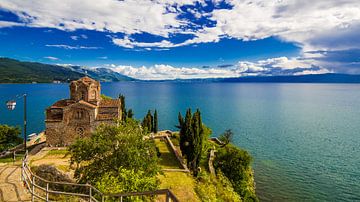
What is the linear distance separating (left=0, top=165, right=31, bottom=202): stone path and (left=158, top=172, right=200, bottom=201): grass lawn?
11988mm

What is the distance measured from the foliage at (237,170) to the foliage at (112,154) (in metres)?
16.1

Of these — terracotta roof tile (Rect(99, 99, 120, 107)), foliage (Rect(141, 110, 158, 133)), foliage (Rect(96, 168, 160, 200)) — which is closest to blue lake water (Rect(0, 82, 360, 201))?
foliage (Rect(141, 110, 158, 133))

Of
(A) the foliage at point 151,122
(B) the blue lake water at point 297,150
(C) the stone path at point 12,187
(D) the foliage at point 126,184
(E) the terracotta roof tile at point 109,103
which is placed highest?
(E) the terracotta roof tile at point 109,103

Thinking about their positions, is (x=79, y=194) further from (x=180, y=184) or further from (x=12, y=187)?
(x=180, y=184)

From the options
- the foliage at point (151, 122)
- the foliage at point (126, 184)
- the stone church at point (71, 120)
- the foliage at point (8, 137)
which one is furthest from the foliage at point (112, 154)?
the foliage at point (151, 122)

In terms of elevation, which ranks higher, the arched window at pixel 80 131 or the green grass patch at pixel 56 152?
the arched window at pixel 80 131

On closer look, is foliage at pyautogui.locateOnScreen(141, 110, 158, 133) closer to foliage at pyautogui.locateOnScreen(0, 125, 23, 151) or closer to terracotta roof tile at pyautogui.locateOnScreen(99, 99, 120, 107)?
terracotta roof tile at pyautogui.locateOnScreen(99, 99, 120, 107)

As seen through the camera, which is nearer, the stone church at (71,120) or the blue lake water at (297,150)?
the blue lake water at (297,150)

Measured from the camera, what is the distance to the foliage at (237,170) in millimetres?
31562

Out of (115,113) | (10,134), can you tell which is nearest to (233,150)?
(115,113)

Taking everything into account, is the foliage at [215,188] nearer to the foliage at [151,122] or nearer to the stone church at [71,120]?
the stone church at [71,120]

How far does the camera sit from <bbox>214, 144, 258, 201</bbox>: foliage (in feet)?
104

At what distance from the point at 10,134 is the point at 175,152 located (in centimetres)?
2690

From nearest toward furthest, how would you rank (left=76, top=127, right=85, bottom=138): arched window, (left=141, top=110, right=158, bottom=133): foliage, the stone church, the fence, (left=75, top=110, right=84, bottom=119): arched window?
the fence < the stone church < (left=75, top=110, right=84, bottom=119): arched window < (left=76, top=127, right=85, bottom=138): arched window < (left=141, top=110, right=158, bottom=133): foliage
